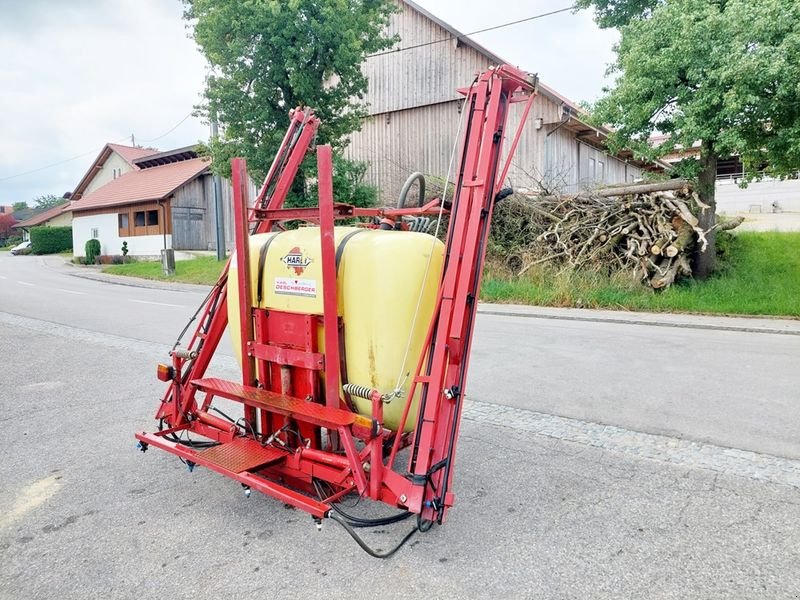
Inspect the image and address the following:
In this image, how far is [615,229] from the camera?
46.9 feet

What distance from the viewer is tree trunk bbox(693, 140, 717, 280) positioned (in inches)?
504

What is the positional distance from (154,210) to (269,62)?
18108 mm

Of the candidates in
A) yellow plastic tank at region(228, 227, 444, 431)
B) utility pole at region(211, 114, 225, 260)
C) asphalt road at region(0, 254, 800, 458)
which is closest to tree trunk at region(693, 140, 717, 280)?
asphalt road at region(0, 254, 800, 458)

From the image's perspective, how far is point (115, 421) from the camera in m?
5.21

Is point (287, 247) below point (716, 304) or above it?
above

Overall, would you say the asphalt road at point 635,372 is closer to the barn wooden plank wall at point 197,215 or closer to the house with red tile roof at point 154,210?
the barn wooden plank wall at point 197,215

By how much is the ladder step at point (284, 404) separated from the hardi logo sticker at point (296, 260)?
75 centimetres

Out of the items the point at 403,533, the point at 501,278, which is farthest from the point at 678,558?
the point at 501,278

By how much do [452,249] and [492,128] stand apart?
0.71 metres

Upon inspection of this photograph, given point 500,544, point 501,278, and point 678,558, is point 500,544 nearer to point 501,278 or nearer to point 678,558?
point 678,558

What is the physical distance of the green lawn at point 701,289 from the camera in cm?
1198

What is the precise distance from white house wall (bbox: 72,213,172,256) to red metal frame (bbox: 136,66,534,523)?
30.1m

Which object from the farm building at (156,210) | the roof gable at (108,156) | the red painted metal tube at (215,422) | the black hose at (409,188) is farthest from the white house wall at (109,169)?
A: the black hose at (409,188)

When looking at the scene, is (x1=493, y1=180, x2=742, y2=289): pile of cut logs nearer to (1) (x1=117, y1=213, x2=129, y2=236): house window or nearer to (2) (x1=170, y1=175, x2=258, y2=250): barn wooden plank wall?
(2) (x1=170, y1=175, x2=258, y2=250): barn wooden plank wall
